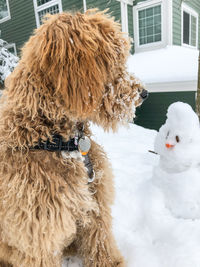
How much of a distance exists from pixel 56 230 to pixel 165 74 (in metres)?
5.81

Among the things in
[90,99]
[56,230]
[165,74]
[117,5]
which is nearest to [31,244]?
[56,230]

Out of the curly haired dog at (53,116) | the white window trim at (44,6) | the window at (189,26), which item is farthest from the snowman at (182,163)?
the white window trim at (44,6)

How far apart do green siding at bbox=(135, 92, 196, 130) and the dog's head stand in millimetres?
5201

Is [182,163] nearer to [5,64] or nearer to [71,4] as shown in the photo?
[5,64]

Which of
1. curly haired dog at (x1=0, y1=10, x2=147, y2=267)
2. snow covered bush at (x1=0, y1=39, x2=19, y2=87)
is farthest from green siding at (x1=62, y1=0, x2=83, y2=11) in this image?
curly haired dog at (x1=0, y1=10, x2=147, y2=267)

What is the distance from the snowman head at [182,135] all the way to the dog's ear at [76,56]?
1.32 m

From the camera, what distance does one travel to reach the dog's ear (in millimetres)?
1376

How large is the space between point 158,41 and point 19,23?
24.1ft

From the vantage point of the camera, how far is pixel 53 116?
1521 mm

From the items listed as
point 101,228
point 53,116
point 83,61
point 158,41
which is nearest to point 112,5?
point 158,41

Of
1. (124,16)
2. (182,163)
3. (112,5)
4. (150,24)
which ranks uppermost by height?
(112,5)

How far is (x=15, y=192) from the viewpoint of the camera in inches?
61.0

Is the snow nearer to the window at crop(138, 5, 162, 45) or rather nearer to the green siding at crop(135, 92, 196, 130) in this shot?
the green siding at crop(135, 92, 196, 130)

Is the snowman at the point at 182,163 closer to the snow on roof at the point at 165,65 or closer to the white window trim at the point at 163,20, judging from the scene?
the snow on roof at the point at 165,65
